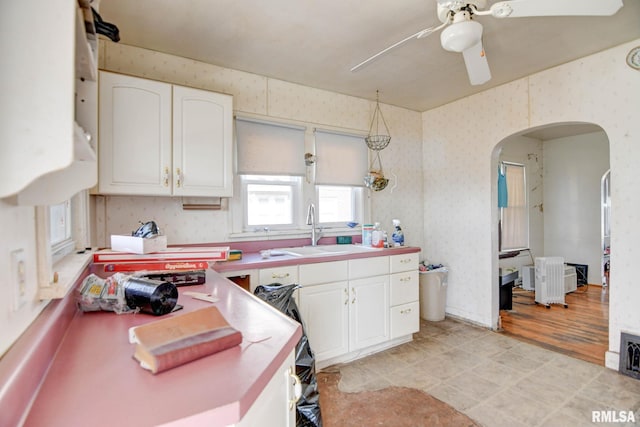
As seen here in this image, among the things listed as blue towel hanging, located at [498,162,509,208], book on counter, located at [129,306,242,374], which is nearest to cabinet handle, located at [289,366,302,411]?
book on counter, located at [129,306,242,374]

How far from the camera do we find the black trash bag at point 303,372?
1.61m

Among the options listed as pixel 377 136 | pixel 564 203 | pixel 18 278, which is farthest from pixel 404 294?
pixel 564 203

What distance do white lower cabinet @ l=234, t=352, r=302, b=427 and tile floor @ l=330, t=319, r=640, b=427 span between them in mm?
1426

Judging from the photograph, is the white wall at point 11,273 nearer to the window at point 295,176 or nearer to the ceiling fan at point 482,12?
the ceiling fan at point 482,12

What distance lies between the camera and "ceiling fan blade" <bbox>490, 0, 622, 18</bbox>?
1.40 meters

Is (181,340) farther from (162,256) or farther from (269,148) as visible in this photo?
(269,148)

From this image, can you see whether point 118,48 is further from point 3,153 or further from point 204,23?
point 3,153

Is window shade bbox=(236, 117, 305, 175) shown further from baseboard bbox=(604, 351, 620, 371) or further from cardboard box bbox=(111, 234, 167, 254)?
baseboard bbox=(604, 351, 620, 371)

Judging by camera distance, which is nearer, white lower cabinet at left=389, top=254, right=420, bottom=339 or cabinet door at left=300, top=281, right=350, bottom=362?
cabinet door at left=300, top=281, right=350, bottom=362

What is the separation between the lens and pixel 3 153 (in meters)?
0.49

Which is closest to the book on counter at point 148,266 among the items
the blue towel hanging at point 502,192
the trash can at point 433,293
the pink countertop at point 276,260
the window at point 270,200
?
the pink countertop at point 276,260

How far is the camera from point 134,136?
6.73 ft

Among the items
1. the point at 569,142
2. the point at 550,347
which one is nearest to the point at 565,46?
the point at 550,347

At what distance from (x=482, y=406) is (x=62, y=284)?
232 centimetres
